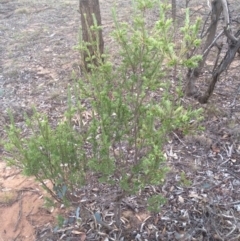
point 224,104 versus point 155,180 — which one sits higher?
point 155,180

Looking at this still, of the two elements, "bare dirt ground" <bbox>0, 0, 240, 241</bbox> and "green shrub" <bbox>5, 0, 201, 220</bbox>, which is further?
"bare dirt ground" <bbox>0, 0, 240, 241</bbox>

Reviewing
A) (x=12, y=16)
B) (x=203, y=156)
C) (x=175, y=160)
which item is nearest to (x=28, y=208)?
(x=175, y=160)

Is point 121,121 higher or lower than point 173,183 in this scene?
higher

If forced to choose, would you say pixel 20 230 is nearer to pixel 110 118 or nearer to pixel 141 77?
pixel 110 118

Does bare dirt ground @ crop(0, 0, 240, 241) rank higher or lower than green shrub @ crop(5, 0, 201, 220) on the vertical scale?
lower

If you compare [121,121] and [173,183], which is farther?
[173,183]

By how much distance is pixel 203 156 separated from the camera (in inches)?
156

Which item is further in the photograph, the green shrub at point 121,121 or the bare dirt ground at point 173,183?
the bare dirt ground at point 173,183

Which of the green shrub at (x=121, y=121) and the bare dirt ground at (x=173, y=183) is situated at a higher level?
the green shrub at (x=121, y=121)

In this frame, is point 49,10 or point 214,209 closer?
point 214,209

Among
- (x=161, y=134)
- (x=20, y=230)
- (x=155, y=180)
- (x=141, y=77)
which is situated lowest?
(x=20, y=230)

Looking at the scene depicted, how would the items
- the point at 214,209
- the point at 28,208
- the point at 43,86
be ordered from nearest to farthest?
1. the point at 214,209
2. the point at 28,208
3. the point at 43,86

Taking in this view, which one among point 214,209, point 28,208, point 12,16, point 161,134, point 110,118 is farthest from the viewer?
point 12,16

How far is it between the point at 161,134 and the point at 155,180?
35cm
